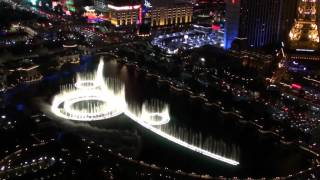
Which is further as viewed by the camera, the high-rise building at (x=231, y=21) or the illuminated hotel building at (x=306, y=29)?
the high-rise building at (x=231, y=21)

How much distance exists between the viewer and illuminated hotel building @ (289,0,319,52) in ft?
112

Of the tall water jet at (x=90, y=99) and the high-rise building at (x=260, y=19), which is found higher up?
the high-rise building at (x=260, y=19)

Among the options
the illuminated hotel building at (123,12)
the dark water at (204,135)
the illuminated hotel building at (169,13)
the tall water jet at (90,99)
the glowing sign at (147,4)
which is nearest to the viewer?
the dark water at (204,135)

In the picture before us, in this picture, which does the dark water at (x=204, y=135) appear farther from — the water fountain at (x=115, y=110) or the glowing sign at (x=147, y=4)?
the glowing sign at (x=147, y=4)

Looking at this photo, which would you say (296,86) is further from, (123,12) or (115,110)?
(123,12)

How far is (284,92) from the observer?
29.4m

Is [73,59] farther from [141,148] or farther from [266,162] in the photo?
[266,162]

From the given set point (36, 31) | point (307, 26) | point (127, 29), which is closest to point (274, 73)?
point (307, 26)

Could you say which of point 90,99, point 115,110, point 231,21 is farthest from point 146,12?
point 115,110

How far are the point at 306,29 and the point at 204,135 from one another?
51.8ft

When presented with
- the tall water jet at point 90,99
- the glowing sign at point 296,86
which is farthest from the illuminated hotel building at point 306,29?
the tall water jet at point 90,99

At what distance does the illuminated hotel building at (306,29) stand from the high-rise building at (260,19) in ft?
12.3

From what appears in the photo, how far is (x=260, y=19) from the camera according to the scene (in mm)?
37844

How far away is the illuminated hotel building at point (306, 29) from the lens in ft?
112
